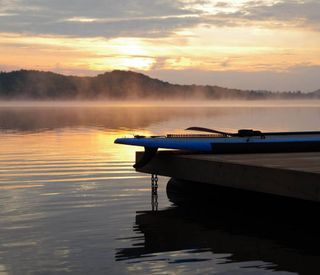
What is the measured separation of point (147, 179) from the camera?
1961 centimetres

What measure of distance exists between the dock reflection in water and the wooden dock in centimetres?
88

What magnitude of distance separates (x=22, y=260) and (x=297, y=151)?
322 inches

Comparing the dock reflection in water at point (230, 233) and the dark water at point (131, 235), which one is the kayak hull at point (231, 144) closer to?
the dock reflection in water at point (230, 233)

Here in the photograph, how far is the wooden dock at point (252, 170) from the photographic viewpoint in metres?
10.9

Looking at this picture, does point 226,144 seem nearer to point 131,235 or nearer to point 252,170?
point 252,170

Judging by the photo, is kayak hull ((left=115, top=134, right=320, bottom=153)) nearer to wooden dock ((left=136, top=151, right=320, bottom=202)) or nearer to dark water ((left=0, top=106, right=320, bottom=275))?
wooden dock ((left=136, top=151, right=320, bottom=202))

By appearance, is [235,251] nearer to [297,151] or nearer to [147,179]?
[297,151]

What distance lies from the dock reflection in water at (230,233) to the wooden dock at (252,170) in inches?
34.7

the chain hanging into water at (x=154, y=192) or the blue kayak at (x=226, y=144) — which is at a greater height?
the blue kayak at (x=226, y=144)

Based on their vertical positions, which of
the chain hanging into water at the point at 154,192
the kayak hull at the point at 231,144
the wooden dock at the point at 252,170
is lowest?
the chain hanging into water at the point at 154,192

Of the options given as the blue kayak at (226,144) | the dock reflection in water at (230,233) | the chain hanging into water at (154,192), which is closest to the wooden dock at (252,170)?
the blue kayak at (226,144)

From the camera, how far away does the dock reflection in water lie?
9.81 metres

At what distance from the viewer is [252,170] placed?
1191 cm

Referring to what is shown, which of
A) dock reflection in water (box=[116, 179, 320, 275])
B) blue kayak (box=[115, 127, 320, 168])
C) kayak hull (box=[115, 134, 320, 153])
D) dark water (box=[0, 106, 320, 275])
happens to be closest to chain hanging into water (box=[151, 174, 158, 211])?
dark water (box=[0, 106, 320, 275])
